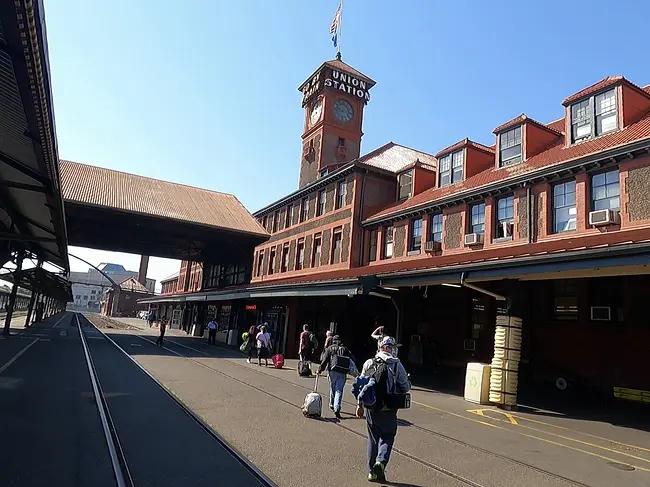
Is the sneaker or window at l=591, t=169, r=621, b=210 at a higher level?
window at l=591, t=169, r=621, b=210

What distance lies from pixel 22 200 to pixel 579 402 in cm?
1763

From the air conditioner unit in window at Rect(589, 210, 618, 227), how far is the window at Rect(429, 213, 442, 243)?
749cm

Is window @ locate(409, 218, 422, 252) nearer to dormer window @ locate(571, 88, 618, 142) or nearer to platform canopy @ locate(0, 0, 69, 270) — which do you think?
dormer window @ locate(571, 88, 618, 142)

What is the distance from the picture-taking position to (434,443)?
758 cm

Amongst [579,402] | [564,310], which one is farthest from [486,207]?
[579,402]

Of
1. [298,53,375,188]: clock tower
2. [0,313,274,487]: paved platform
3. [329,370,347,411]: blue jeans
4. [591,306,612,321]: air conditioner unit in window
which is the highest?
[298,53,375,188]: clock tower

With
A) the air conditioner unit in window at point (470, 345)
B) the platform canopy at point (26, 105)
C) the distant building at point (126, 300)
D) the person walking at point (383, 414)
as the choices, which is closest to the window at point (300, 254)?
the air conditioner unit in window at point (470, 345)

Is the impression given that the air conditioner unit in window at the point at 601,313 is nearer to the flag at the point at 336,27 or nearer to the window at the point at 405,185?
the window at the point at 405,185

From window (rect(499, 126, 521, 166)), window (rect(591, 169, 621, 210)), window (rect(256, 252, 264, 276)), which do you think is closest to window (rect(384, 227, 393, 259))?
window (rect(499, 126, 521, 166))

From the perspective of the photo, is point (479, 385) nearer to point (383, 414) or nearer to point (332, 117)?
point (383, 414)

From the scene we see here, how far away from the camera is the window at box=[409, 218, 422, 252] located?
23123 mm

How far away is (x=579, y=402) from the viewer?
1362 centimetres

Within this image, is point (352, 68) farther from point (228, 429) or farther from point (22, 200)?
point (228, 429)

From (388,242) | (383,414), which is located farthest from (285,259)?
(383,414)
